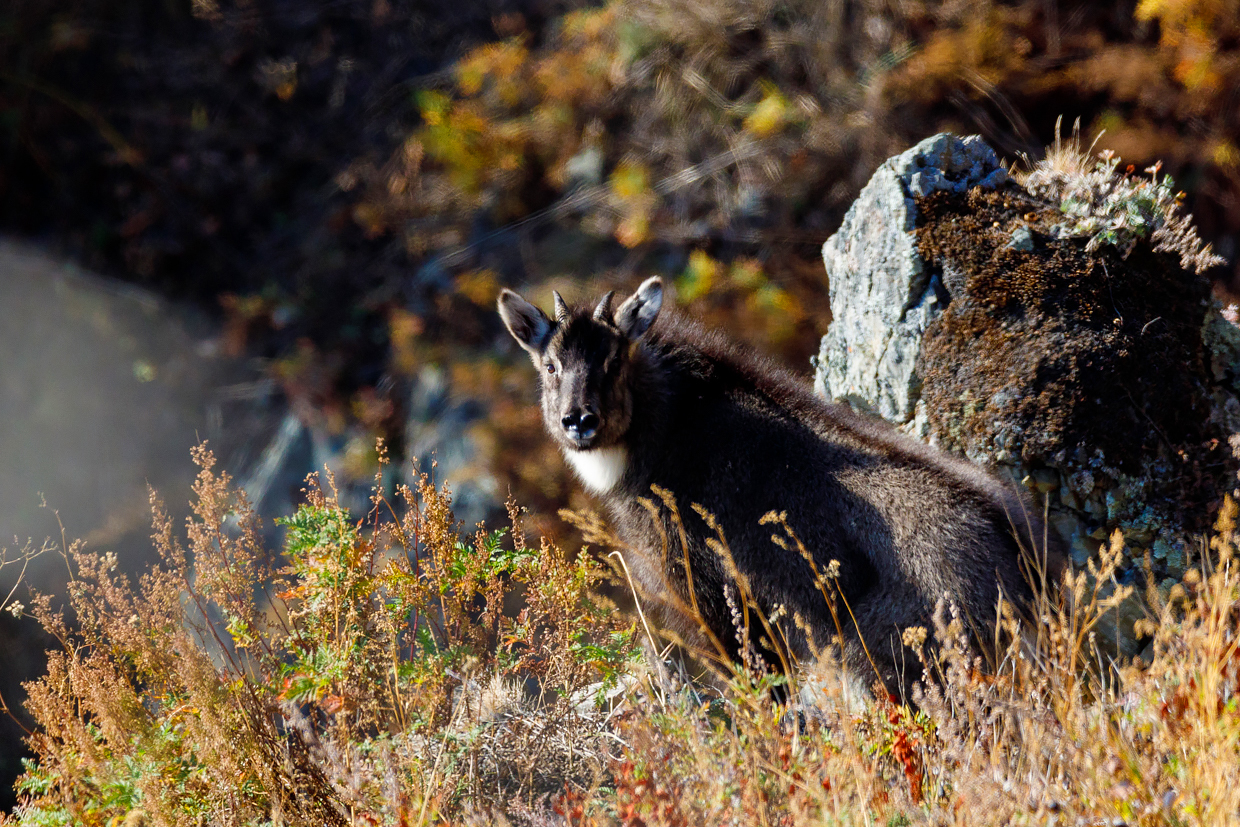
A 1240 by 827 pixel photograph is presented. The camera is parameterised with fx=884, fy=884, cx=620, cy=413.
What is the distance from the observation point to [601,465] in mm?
5293

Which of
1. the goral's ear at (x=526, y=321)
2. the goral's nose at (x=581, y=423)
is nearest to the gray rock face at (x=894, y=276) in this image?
the goral's nose at (x=581, y=423)

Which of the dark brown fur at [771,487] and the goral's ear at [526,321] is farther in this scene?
the goral's ear at [526,321]

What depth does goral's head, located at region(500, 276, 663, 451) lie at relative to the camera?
5.01m

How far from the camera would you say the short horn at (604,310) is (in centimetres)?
525

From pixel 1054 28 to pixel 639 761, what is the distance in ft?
33.7

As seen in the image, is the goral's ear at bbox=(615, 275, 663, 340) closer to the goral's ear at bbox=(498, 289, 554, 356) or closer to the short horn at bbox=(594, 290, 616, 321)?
the short horn at bbox=(594, 290, 616, 321)

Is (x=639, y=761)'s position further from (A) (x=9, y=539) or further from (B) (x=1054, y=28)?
(A) (x=9, y=539)

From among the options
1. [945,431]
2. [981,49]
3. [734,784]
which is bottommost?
[734,784]

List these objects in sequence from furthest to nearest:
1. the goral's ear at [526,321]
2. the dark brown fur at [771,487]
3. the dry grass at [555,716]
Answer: the goral's ear at [526,321] → the dark brown fur at [771,487] → the dry grass at [555,716]

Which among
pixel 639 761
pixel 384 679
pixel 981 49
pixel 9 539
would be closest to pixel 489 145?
pixel 981 49

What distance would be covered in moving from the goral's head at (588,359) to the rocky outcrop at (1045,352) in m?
1.50

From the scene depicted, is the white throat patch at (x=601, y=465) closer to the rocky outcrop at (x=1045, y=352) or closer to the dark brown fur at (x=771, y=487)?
the dark brown fur at (x=771, y=487)

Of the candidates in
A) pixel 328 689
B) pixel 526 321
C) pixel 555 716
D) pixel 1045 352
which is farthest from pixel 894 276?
pixel 328 689

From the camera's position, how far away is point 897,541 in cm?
439
